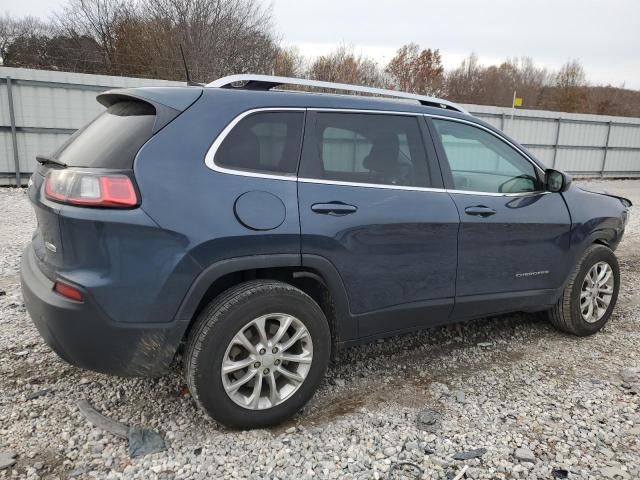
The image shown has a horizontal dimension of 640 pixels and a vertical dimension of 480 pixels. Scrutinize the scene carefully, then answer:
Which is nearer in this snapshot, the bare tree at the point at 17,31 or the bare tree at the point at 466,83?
the bare tree at the point at 17,31

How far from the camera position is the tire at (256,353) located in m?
2.46

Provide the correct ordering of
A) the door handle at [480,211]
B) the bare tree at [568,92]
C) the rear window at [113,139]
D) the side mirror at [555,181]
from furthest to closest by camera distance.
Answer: the bare tree at [568,92], the side mirror at [555,181], the door handle at [480,211], the rear window at [113,139]

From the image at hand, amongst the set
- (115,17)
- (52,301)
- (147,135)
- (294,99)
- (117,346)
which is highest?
(115,17)

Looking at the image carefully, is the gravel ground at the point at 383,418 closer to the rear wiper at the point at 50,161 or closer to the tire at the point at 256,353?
the tire at the point at 256,353

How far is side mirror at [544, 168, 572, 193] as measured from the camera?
3641mm

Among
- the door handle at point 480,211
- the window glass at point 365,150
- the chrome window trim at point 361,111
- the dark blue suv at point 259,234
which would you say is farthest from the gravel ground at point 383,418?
the chrome window trim at point 361,111

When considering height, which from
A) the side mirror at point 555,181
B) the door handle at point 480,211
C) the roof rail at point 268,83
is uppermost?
the roof rail at point 268,83

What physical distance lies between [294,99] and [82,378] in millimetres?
2164

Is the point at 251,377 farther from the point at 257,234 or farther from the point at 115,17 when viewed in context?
the point at 115,17

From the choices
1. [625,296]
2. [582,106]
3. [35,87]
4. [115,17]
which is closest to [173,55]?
[115,17]

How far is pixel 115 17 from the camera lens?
21000 millimetres

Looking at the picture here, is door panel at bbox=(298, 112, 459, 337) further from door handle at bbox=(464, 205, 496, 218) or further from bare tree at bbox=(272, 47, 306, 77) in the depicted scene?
bare tree at bbox=(272, 47, 306, 77)

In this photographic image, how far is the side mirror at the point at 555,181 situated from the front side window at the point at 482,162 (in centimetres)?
8

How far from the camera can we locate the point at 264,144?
8.70ft
